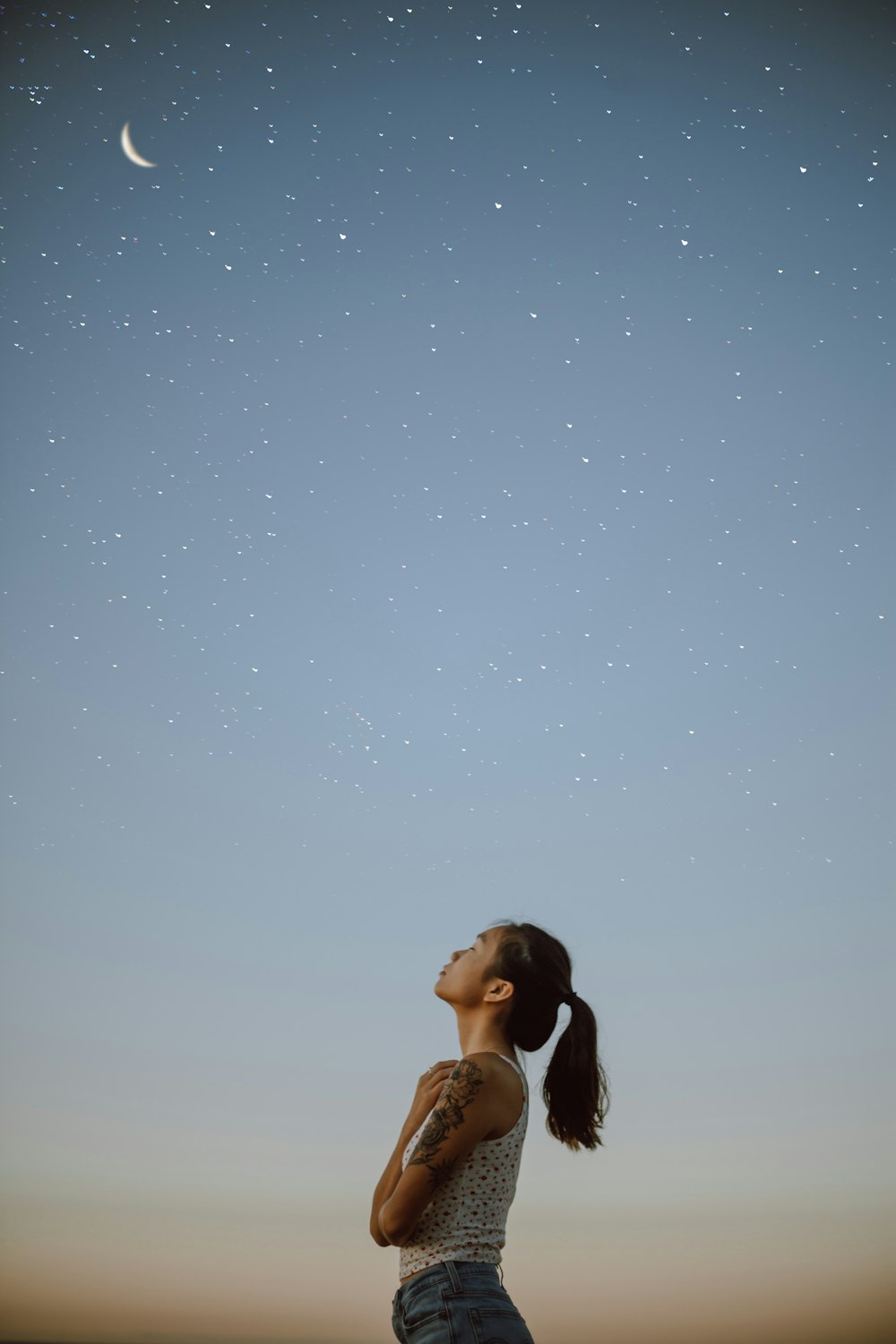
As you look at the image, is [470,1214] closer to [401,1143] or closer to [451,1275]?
[451,1275]

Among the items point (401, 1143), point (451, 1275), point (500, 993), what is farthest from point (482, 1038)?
point (451, 1275)

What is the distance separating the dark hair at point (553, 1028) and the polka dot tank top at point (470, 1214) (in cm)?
25

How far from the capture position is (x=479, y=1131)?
1587 millimetres

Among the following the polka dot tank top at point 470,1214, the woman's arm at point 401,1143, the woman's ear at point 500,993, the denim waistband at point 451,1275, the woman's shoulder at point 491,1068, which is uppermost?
the woman's ear at point 500,993

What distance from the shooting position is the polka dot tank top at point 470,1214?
1.55 metres

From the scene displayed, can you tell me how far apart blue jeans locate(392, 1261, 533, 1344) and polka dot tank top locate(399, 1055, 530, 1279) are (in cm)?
2

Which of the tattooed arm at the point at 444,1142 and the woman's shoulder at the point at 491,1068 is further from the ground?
the woman's shoulder at the point at 491,1068

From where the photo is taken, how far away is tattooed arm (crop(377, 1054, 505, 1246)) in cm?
153

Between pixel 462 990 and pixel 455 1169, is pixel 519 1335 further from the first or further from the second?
pixel 462 990

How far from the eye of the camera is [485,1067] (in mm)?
1653

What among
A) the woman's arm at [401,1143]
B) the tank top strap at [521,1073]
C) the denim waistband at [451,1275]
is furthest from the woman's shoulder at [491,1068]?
the denim waistband at [451,1275]

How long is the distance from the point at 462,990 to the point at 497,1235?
1.37ft

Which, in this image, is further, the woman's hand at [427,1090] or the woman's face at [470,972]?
the woman's face at [470,972]

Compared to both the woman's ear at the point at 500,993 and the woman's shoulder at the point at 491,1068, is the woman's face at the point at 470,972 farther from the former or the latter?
the woman's shoulder at the point at 491,1068
